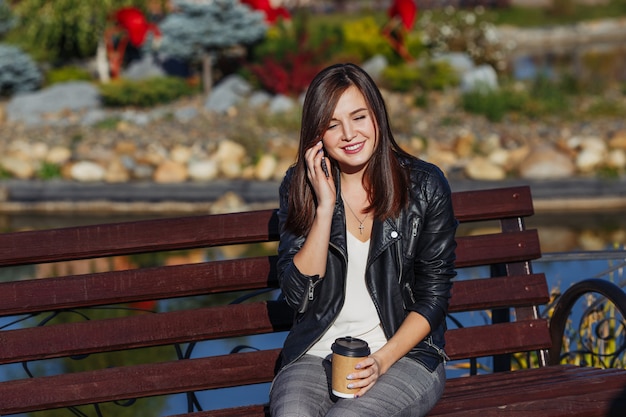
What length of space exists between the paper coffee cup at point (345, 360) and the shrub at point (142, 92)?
13.6 m

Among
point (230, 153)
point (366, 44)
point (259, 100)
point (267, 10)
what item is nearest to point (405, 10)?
point (366, 44)

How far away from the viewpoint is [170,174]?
1222 cm

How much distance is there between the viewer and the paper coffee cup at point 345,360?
3.09 metres

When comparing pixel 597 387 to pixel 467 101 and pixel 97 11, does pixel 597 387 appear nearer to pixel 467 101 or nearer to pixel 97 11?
pixel 467 101

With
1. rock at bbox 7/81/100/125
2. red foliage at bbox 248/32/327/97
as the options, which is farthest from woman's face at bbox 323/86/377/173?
rock at bbox 7/81/100/125

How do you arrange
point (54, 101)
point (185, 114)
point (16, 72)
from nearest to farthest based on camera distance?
point (185, 114)
point (54, 101)
point (16, 72)

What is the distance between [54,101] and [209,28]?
270 cm

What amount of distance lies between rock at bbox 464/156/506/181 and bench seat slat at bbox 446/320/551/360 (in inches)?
297

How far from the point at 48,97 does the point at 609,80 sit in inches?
361

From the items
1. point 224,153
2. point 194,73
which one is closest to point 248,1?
point 194,73

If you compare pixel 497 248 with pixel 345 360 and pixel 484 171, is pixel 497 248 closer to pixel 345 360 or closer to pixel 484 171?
pixel 345 360

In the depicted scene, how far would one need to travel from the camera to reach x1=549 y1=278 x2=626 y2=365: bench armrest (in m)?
3.84

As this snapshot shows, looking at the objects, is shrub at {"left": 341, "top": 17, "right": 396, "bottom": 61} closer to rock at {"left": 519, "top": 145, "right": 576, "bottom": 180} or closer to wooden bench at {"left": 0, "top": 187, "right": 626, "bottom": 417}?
rock at {"left": 519, "top": 145, "right": 576, "bottom": 180}

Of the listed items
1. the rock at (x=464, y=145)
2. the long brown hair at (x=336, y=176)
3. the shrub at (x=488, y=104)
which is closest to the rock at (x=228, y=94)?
the shrub at (x=488, y=104)
